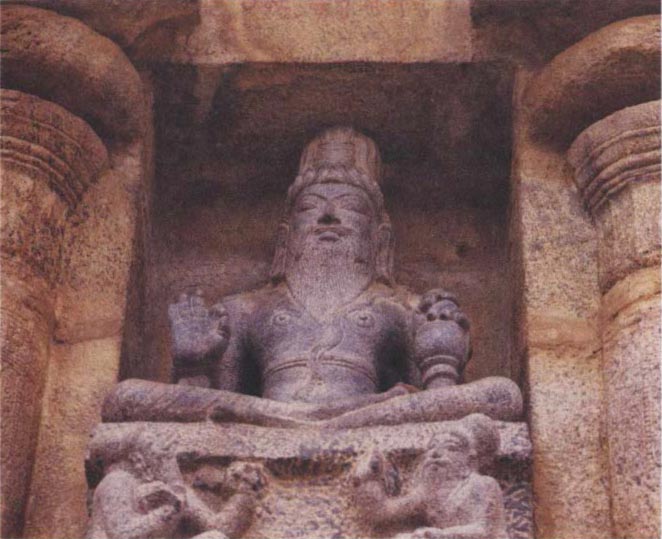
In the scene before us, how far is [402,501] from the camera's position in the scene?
15.1 feet

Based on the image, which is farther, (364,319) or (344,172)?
(344,172)

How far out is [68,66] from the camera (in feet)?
18.4

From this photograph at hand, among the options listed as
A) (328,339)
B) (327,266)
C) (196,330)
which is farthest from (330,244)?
(196,330)

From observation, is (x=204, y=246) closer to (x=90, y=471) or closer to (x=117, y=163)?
(x=117, y=163)

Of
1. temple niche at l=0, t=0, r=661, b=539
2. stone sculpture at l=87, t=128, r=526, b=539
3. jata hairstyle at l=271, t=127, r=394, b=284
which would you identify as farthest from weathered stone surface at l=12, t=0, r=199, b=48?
stone sculpture at l=87, t=128, r=526, b=539

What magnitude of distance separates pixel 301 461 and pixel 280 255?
3.69ft

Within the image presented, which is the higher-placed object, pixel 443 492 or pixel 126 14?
pixel 126 14

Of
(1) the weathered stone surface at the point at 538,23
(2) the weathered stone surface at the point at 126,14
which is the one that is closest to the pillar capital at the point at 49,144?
(2) the weathered stone surface at the point at 126,14

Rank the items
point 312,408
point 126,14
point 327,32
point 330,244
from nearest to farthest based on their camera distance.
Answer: point 312,408 → point 330,244 → point 126,14 → point 327,32

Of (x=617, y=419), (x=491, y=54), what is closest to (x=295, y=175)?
(x=491, y=54)

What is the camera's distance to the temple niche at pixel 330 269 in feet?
15.4

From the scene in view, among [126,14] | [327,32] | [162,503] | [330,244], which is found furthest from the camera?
[327,32]

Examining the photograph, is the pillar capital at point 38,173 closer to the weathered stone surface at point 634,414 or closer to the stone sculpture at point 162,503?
the stone sculpture at point 162,503

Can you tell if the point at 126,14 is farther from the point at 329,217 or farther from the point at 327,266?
the point at 327,266
